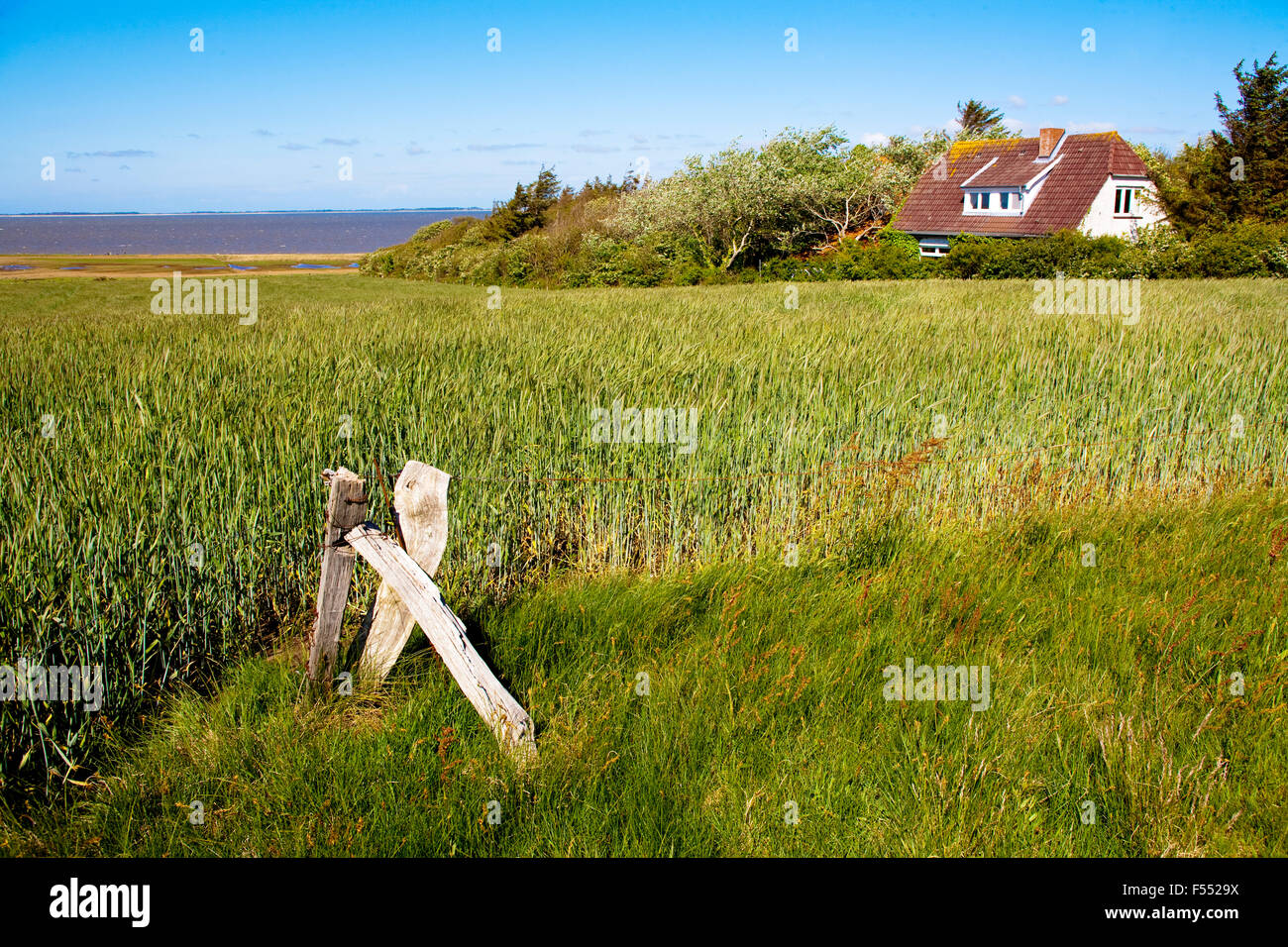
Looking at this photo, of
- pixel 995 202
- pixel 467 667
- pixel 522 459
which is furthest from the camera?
pixel 995 202

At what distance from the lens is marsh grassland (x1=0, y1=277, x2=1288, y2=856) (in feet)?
7.57

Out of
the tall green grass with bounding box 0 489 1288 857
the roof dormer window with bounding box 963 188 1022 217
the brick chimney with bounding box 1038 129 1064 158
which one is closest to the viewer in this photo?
the tall green grass with bounding box 0 489 1288 857

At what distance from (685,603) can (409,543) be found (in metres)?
1.43

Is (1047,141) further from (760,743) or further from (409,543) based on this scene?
(409,543)

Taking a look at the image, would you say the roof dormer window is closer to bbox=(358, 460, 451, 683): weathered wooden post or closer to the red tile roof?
the red tile roof

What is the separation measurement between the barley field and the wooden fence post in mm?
1015

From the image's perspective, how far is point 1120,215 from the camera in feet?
112

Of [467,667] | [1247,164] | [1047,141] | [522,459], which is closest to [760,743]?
[467,667]

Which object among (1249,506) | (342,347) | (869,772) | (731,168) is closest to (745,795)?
(869,772)

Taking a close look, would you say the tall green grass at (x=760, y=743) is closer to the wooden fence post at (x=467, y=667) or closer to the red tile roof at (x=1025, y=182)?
the wooden fence post at (x=467, y=667)

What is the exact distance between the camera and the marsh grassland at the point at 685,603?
2309 millimetres

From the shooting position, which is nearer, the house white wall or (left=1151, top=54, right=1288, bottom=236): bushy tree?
(left=1151, top=54, right=1288, bottom=236): bushy tree

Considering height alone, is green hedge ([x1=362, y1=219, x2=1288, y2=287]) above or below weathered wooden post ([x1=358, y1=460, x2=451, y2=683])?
above

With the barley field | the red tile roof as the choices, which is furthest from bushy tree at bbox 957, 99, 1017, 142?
the barley field
